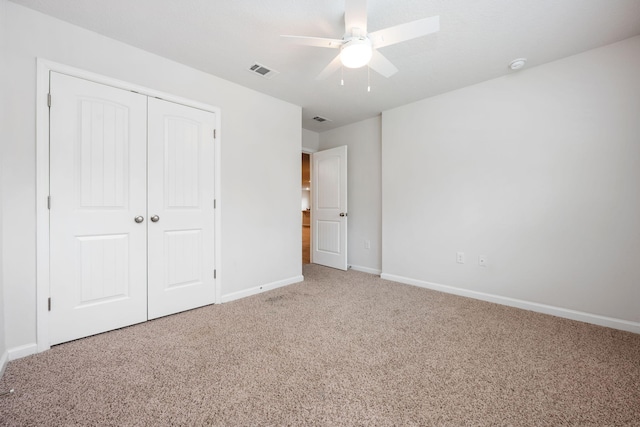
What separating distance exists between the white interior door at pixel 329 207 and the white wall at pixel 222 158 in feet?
2.94

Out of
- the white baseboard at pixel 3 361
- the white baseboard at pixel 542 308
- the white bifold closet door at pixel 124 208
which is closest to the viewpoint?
the white baseboard at pixel 3 361

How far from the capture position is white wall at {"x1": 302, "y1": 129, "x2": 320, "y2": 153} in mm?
4695

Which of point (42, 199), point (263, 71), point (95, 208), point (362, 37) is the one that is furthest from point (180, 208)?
point (362, 37)

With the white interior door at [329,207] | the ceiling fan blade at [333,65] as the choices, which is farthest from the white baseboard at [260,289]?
the ceiling fan blade at [333,65]

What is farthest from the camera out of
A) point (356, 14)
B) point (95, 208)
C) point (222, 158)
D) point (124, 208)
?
point (222, 158)

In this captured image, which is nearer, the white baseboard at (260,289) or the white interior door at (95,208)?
the white interior door at (95,208)

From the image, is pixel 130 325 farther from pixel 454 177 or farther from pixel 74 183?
pixel 454 177

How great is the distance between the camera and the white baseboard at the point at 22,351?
1.78m

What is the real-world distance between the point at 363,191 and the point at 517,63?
2401 mm

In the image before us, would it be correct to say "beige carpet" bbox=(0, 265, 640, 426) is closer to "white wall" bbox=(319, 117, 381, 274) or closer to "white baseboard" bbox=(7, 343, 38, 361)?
"white baseboard" bbox=(7, 343, 38, 361)

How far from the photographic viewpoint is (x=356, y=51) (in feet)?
5.82

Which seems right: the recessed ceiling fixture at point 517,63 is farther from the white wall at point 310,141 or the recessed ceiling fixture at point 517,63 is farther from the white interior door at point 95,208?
the white interior door at point 95,208

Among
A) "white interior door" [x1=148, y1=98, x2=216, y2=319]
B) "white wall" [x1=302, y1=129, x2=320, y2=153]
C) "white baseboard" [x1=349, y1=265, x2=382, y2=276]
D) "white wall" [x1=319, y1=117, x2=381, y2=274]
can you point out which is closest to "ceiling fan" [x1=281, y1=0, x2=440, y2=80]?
"white interior door" [x1=148, y1=98, x2=216, y2=319]

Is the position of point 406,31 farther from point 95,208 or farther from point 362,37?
point 95,208
